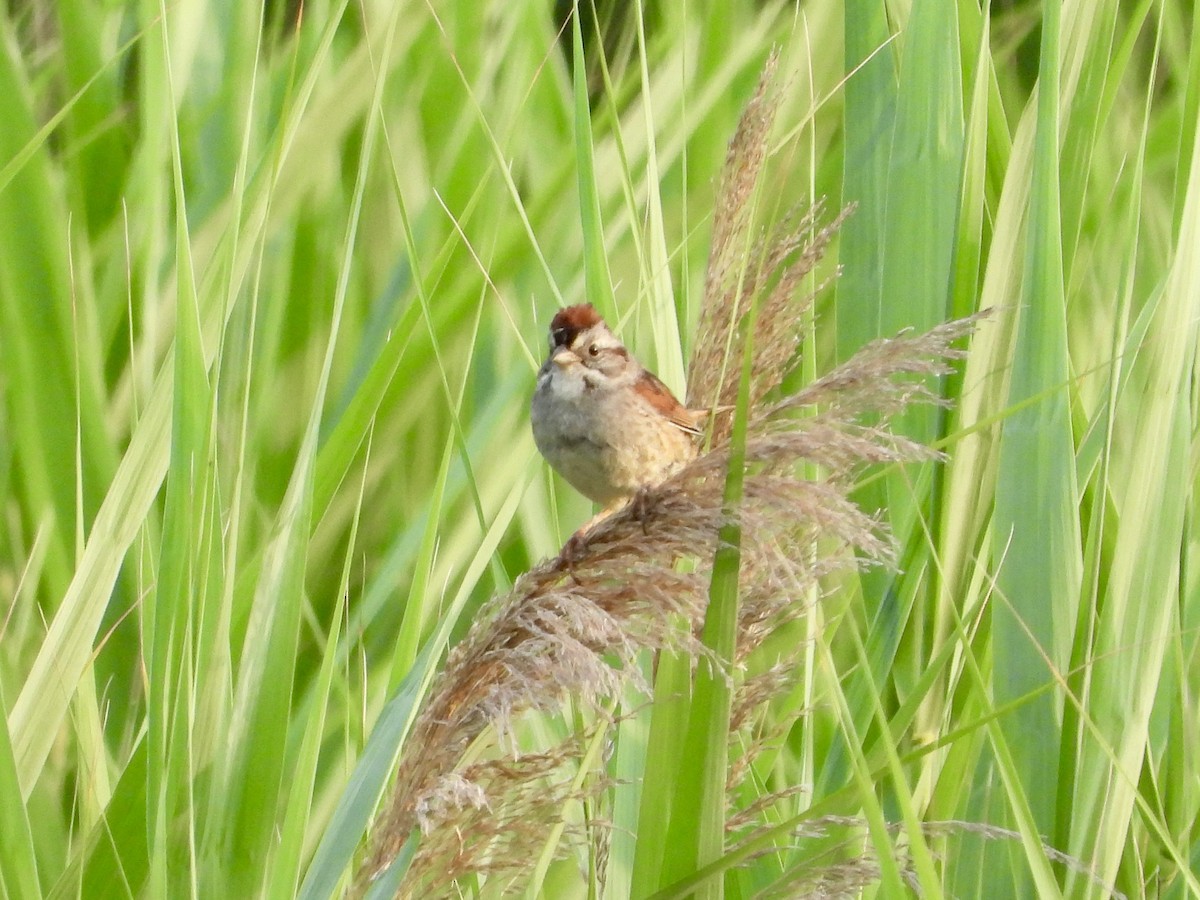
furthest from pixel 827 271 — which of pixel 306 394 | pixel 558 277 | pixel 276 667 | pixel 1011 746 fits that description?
pixel 276 667

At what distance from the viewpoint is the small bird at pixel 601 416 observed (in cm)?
195

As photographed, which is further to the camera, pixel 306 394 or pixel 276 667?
pixel 306 394

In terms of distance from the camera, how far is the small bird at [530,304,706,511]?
1.95 meters

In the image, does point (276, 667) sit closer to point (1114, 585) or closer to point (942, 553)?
point (942, 553)

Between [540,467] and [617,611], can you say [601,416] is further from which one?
[617,611]

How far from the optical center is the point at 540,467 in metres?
1.95

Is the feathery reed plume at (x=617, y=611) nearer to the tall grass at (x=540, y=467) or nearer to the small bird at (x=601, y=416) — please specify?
the tall grass at (x=540, y=467)

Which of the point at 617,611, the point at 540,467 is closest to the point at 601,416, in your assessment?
the point at 540,467

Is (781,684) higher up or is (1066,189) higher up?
(1066,189)

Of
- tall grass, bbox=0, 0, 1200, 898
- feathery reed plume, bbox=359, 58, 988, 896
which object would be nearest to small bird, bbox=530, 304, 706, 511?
tall grass, bbox=0, 0, 1200, 898

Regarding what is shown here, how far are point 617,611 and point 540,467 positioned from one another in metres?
0.74

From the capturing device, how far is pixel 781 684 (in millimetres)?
1317

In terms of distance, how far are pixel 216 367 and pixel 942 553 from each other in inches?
30.6

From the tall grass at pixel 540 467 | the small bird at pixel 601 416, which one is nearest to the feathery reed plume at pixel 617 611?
the tall grass at pixel 540 467
